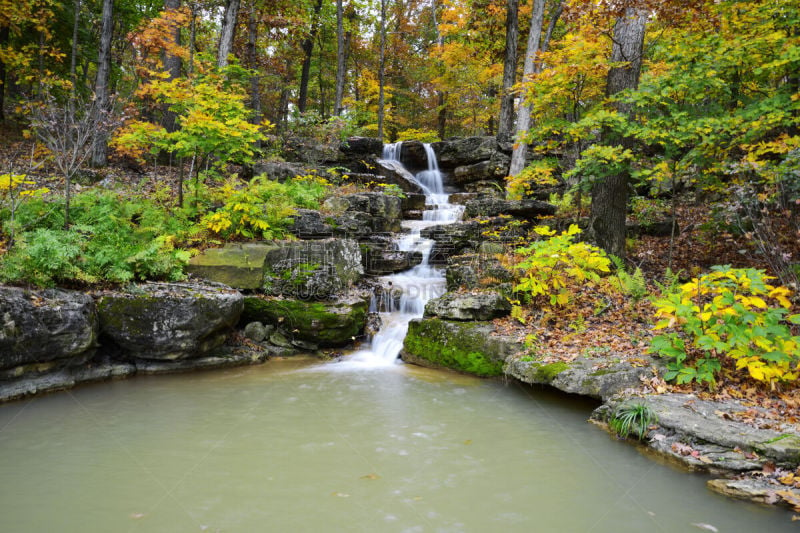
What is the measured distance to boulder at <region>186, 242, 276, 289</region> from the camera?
7457 mm

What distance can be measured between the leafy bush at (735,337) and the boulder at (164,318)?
602 cm

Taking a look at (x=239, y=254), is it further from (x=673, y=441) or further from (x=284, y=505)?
(x=673, y=441)

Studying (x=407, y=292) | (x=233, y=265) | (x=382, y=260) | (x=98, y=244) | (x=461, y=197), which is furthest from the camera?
(x=461, y=197)

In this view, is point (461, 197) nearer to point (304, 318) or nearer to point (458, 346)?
point (304, 318)

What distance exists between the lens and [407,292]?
938 cm

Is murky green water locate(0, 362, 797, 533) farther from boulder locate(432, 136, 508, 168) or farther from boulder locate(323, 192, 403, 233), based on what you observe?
boulder locate(432, 136, 508, 168)

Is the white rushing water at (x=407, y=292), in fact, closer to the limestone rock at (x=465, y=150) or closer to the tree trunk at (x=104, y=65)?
the limestone rock at (x=465, y=150)

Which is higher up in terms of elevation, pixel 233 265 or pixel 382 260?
pixel 382 260

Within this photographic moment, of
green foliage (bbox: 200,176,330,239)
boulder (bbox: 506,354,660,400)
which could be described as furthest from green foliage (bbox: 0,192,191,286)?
boulder (bbox: 506,354,660,400)

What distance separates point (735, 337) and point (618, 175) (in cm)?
505

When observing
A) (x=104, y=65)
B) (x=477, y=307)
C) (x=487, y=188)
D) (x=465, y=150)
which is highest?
(x=104, y=65)

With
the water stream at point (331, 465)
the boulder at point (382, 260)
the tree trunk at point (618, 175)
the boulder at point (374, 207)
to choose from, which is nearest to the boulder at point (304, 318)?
the water stream at point (331, 465)

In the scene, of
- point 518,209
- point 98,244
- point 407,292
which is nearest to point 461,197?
point 518,209

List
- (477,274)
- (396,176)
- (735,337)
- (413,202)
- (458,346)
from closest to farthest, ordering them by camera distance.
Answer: (735,337)
(458,346)
(477,274)
(413,202)
(396,176)
